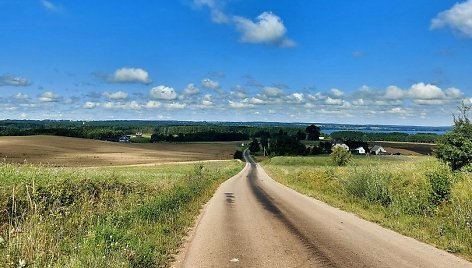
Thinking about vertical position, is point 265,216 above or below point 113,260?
below

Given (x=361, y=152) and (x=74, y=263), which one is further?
(x=361, y=152)

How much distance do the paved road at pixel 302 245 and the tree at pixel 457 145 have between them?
29.0m

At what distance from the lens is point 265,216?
1702 cm

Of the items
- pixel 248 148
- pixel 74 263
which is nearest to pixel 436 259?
pixel 74 263

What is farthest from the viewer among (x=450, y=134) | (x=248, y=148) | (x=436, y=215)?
(x=248, y=148)

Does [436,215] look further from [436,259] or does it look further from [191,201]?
[191,201]

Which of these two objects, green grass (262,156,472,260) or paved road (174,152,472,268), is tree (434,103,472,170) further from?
paved road (174,152,472,268)

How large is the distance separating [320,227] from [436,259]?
16.0 ft

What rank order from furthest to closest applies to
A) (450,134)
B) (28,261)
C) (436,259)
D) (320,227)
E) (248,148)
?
1. (248,148)
2. (450,134)
3. (320,227)
4. (436,259)
5. (28,261)

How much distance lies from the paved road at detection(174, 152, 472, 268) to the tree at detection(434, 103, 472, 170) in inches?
1143

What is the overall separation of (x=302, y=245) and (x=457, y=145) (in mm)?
37816

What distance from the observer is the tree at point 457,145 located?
3975cm

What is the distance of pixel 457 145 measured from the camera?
4200cm

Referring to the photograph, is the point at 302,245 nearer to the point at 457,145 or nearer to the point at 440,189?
the point at 440,189
